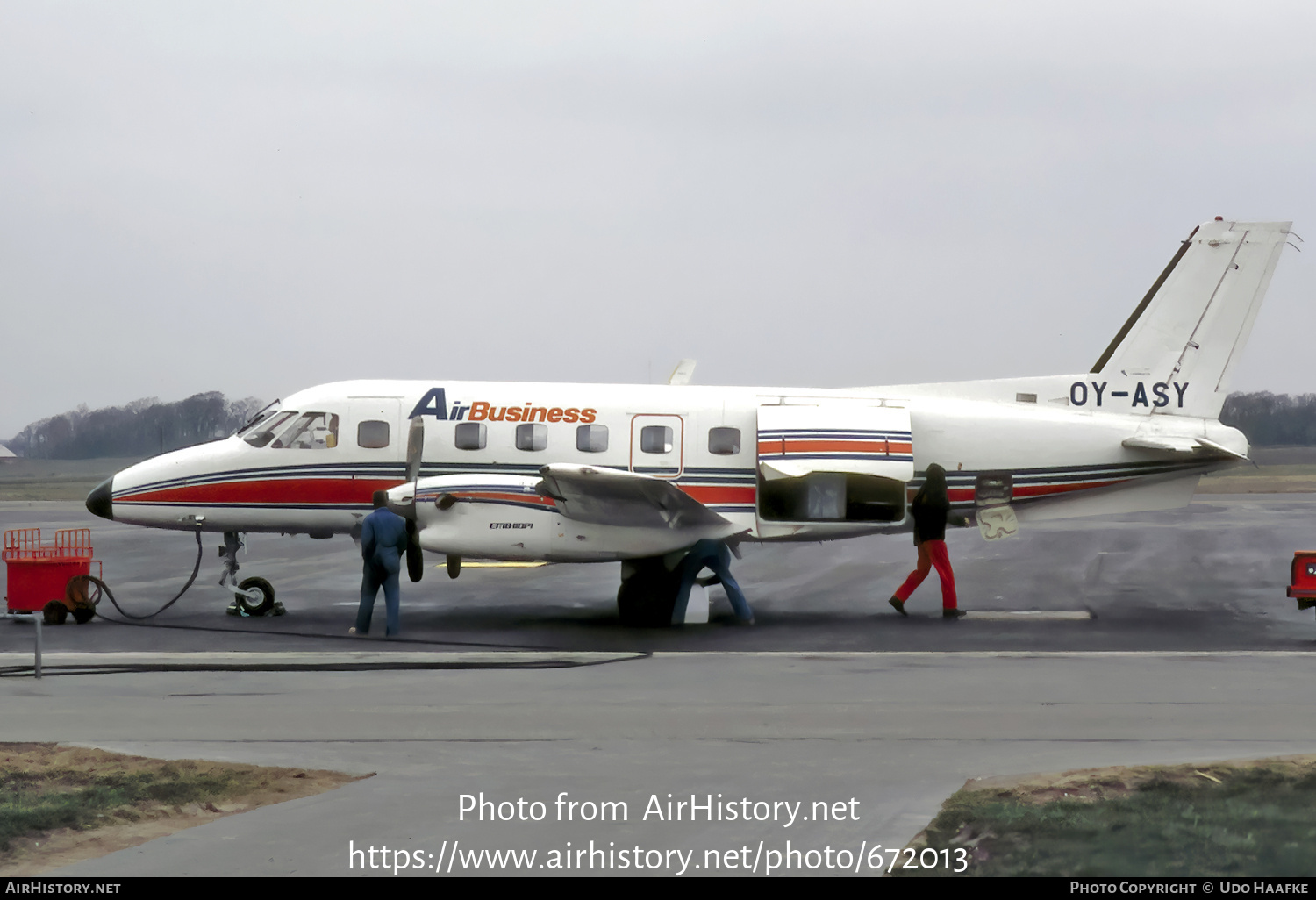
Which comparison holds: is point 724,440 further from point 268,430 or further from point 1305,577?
point 1305,577

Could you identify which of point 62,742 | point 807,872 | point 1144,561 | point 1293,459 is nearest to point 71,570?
point 62,742

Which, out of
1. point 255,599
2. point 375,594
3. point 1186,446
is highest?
point 1186,446

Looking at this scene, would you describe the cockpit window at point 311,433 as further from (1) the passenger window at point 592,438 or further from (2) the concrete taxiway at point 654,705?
(1) the passenger window at point 592,438

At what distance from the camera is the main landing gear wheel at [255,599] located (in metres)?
17.0

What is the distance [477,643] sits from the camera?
14.3m

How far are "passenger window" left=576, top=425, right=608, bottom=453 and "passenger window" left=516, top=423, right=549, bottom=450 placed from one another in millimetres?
469

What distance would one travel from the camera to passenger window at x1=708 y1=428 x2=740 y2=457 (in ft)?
56.4

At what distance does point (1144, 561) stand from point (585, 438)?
13.5 metres

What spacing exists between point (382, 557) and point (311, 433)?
3.44 meters

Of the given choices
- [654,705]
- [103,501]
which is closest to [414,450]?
[103,501]

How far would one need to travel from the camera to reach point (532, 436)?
1720 cm

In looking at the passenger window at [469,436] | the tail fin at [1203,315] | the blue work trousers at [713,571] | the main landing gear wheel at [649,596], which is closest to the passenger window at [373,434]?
the passenger window at [469,436]

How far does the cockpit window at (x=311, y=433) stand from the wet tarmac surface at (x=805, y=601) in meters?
2.33

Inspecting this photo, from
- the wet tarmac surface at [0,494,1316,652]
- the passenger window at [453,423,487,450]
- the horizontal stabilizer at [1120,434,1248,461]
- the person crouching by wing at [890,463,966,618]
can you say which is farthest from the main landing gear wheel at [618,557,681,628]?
the horizontal stabilizer at [1120,434,1248,461]
